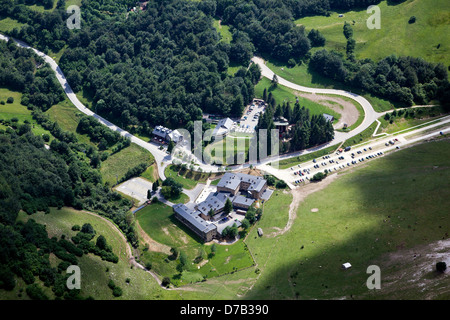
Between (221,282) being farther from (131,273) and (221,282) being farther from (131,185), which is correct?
(131,185)

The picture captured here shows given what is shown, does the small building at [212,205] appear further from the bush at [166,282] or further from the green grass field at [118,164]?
the green grass field at [118,164]

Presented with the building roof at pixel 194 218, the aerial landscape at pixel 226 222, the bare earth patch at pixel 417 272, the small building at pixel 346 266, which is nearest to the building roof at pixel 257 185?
the aerial landscape at pixel 226 222

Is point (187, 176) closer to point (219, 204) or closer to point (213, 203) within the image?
point (213, 203)

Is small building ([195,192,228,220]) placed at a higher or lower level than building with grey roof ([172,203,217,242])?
higher

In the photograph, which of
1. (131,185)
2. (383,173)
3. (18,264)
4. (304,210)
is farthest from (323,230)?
(18,264)

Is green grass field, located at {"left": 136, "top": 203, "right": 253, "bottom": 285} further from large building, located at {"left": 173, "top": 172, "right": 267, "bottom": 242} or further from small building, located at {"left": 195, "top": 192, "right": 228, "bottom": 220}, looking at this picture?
small building, located at {"left": 195, "top": 192, "right": 228, "bottom": 220}
